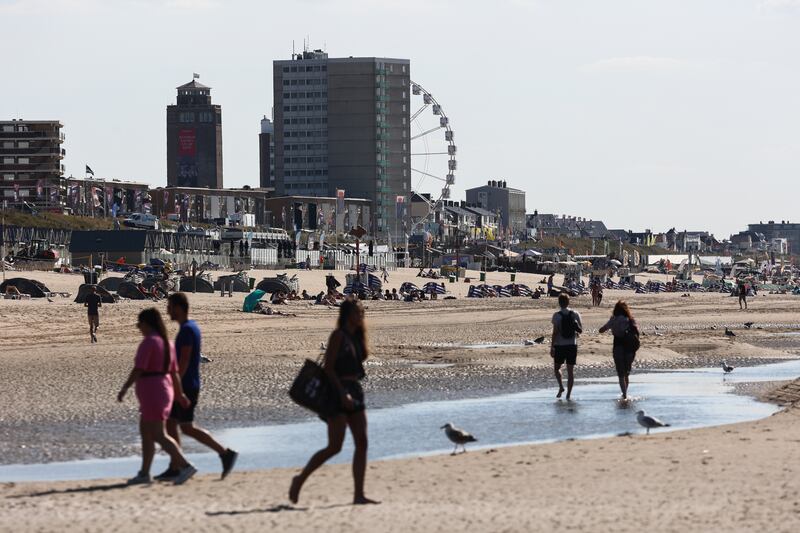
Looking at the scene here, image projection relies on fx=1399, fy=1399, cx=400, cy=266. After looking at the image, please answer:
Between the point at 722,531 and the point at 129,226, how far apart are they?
10684 cm

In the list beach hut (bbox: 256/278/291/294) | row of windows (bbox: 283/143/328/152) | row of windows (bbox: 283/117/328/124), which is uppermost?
row of windows (bbox: 283/117/328/124)

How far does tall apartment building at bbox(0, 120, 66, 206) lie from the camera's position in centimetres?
13950

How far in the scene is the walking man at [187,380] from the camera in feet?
36.4

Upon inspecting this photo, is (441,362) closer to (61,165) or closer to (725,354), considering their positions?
(725,354)

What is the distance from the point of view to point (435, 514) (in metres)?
9.78

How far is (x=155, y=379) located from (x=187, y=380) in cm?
51

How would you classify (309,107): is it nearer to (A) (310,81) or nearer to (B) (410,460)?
(A) (310,81)

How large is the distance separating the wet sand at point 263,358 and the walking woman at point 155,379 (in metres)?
2.83

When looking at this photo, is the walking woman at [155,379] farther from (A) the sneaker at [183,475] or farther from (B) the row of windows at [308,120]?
(B) the row of windows at [308,120]

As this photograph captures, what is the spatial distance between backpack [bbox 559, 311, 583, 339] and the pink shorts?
8.52m

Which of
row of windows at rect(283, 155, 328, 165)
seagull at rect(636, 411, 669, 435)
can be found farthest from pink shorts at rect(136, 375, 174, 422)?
row of windows at rect(283, 155, 328, 165)

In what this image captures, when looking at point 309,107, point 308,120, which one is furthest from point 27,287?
point 308,120

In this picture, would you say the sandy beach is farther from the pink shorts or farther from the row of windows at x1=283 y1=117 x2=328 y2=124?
the row of windows at x1=283 y1=117 x2=328 y2=124

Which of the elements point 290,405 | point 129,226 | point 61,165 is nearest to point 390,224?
point 61,165
